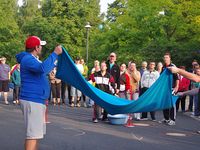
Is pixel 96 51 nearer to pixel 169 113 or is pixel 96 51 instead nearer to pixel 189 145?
pixel 169 113

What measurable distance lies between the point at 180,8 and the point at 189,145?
2218cm

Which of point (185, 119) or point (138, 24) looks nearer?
point (185, 119)

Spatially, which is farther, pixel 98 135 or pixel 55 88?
pixel 55 88

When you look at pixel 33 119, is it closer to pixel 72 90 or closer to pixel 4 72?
pixel 72 90

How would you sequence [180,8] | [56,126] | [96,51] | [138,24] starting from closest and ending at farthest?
[56,126] < [180,8] < [138,24] < [96,51]

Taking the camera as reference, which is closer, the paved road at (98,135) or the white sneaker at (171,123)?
the paved road at (98,135)

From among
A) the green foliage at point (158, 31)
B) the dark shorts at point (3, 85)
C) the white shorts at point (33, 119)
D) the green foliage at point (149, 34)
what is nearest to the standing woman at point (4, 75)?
the dark shorts at point (3, 85)

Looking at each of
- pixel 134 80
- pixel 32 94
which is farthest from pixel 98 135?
pixel 32 94

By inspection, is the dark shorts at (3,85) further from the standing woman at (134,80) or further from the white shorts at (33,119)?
the white shorts at (33,119)

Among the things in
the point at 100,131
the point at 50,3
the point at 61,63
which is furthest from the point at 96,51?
the point at 61,63

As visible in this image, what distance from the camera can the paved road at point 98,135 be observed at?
336 inches

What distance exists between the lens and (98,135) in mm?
9883

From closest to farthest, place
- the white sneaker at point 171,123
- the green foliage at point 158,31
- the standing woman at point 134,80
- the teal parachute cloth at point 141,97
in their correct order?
the teal parachute cloth at point 141,97 → the white sneaker at point 171,123 → the standing woman at point 134,80 → the green foliage at point 158,31

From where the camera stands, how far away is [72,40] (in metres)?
50.1
